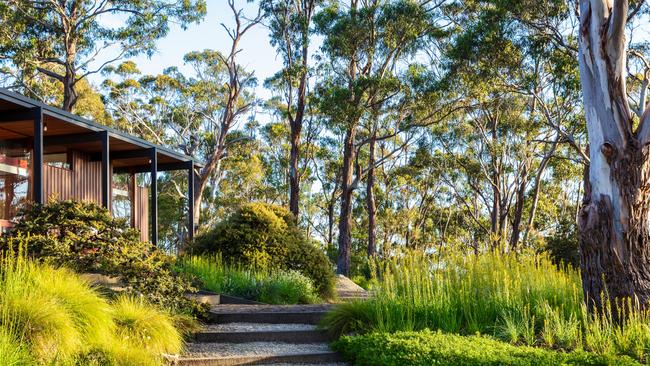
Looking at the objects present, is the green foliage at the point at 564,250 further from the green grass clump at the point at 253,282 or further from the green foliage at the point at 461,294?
the green foliage at the point at 461,294

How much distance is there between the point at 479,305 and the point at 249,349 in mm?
2567

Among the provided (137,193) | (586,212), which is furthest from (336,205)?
(586,212)

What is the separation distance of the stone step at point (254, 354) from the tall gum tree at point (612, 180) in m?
3.10

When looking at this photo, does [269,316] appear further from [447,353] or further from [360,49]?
[360,49]

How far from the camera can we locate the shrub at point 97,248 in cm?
748

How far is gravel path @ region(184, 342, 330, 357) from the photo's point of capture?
656 centimetres

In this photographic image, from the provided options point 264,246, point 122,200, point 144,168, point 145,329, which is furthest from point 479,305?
point 144,168

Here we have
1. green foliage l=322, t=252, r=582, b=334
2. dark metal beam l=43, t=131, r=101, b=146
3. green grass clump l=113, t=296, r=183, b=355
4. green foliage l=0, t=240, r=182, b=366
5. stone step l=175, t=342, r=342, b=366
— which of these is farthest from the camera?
dark metal beam l=43, t=131, r=101, b=146

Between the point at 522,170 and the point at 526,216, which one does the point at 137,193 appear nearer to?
the point at 522,170

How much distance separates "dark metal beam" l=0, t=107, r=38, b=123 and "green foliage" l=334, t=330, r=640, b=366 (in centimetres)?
611

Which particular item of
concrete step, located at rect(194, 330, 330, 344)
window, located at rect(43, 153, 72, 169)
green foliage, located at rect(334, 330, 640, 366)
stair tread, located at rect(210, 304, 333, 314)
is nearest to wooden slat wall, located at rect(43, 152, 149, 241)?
window, located at rect(43, 153, 72, 169)

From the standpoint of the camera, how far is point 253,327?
25.1 feet

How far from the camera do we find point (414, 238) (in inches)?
1282

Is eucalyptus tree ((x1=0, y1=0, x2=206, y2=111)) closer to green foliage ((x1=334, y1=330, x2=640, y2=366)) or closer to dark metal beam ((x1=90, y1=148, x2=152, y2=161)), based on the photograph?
dark metal beam ((x1=90, y1=148, x2=152, y2=161))
